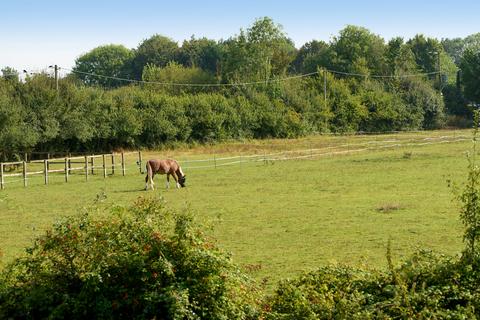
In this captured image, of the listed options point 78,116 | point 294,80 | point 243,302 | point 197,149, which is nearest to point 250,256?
point 243,302

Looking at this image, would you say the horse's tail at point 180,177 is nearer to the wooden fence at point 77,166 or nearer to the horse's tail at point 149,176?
the horse's tail at point 149,176

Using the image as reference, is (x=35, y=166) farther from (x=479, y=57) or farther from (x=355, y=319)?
(x=479, y=57)

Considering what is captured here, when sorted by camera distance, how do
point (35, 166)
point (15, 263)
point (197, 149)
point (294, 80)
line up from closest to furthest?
point (15, 263)
point (35, 166)
point (197, 149)
point (294, 80)

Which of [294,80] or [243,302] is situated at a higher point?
[294,80]

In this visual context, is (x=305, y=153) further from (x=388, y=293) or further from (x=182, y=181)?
(x=388, y=293)

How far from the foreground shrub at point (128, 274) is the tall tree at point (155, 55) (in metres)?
129

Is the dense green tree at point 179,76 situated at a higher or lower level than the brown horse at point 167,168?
higher

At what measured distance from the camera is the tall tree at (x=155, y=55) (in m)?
136

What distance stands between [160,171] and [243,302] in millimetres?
21920

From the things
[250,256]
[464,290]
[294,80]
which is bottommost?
[250,256]

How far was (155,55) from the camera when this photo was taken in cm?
13750

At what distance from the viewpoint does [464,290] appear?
797cm

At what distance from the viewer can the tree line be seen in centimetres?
5078

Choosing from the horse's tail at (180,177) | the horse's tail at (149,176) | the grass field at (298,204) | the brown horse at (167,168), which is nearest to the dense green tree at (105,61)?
the grass field at (298,204)
